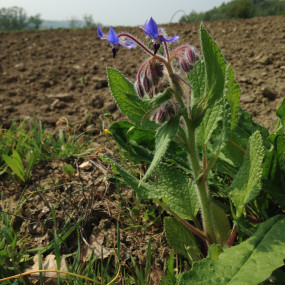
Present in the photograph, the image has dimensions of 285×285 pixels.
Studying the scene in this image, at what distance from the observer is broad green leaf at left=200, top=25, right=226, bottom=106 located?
1319 mm

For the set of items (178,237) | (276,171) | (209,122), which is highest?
(209,122)

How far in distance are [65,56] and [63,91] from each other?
1.76m

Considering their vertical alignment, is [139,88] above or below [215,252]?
above

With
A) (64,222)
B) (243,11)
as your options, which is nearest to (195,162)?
(64,222)

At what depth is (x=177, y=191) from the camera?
5.41 ft

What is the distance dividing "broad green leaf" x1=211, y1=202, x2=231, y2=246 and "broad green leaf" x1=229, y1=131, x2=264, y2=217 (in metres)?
0.24

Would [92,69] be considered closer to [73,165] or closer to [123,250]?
[73,165]

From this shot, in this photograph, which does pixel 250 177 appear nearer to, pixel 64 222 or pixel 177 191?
pixel 177 191

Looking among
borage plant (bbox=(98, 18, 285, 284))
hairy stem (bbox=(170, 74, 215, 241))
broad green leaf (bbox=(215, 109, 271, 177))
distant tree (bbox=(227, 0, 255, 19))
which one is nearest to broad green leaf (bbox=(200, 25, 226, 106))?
borage plant (bbox=(98, 18, 285, 284))

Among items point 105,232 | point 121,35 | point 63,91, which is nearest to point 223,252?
point 105,232

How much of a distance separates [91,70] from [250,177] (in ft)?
12.1

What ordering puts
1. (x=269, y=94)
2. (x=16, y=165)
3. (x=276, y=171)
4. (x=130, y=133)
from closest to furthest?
(x=276, y=171) < (x=130, y=133) < (x=16, y=165) < (x=269, y=94)

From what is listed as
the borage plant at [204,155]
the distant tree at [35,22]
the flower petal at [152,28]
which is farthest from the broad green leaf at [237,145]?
the distant tree at [35,22]

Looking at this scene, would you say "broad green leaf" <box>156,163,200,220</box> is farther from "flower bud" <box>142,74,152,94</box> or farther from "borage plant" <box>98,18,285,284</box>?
"flower bud" <box>142,74,152,94</box>
